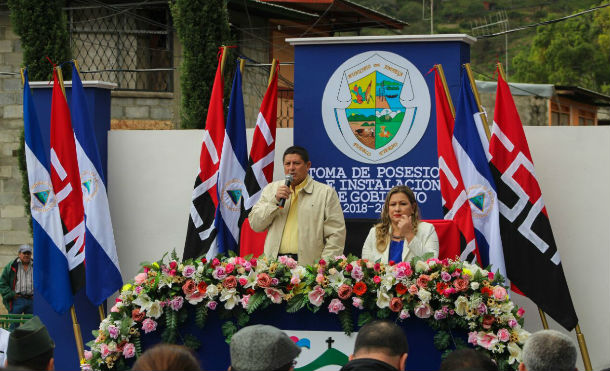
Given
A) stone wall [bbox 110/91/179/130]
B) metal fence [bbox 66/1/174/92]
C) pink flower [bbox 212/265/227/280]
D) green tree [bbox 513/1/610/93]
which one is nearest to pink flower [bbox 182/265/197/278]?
pink flower [bbox 212/265/227/280]

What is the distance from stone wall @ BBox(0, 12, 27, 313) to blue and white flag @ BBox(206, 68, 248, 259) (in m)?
7.27

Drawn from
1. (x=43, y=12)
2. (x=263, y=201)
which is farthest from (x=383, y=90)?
(x=43, y=12)

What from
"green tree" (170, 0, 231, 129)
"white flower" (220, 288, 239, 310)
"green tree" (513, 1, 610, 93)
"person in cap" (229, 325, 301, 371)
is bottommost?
"white flower" (220, 288, 239, 310)

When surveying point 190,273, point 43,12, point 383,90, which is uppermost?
point 43,12

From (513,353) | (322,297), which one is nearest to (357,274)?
(322,297)

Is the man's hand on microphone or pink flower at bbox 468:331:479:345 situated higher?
Answer: the man's hand on microphone

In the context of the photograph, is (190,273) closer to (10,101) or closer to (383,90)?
(383,90)

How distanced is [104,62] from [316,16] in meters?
4.86

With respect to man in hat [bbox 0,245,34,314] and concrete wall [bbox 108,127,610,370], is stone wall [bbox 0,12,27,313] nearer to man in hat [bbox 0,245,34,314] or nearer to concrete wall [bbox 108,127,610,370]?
man in hat [bbox 0,245,34,314]

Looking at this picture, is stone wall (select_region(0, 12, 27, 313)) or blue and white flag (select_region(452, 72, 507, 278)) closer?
blue and white flag (select_region(452, 72, 507, 278))

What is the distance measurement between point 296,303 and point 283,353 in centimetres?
211

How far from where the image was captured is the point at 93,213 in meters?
8.78

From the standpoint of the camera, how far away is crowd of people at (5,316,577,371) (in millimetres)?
3393

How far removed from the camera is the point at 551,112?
22406 mm
